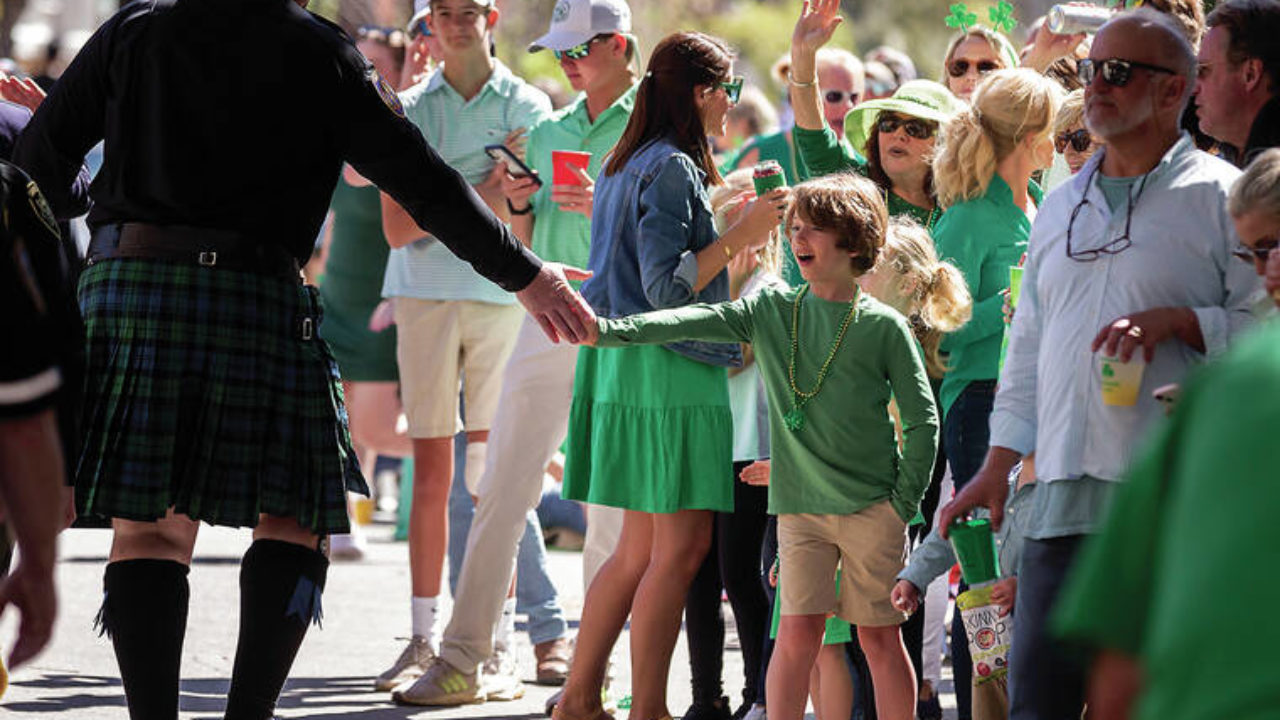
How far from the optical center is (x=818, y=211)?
211 inches

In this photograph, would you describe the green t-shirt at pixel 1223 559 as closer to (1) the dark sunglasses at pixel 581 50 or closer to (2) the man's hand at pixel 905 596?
(2) the man's hand at pixel 905 596

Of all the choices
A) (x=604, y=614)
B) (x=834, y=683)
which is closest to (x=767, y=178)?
(x=604, y=614)

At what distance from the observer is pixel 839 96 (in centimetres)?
884

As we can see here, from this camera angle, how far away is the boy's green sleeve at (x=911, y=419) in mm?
5172

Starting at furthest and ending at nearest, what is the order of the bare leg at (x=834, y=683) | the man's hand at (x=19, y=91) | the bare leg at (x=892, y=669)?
the man's hand at (x=19, y=91)
the bare leg at (x=834, y=683)
the bare leg at (x=892, y=669)

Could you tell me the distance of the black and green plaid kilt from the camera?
443 centimetres

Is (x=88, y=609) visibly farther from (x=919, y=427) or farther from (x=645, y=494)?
(x=919, y=427)

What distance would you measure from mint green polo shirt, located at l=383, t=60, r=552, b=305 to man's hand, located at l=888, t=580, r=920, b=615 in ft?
8.64

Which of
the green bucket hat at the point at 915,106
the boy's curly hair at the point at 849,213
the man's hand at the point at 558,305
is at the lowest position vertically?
the man's hand at the point at 558,305

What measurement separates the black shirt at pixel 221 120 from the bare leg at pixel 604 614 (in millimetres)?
1681

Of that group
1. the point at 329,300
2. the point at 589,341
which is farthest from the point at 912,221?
the point at 329,300

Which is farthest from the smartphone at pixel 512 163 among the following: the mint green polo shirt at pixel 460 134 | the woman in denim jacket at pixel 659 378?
the woman in denim jacket at pixel 659 378

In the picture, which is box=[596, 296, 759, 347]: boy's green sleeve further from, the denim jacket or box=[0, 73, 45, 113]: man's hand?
box=[0, 73, 45, 113]: man's hand

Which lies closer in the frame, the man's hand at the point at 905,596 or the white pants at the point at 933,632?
the man's hand at the point at 905,596
